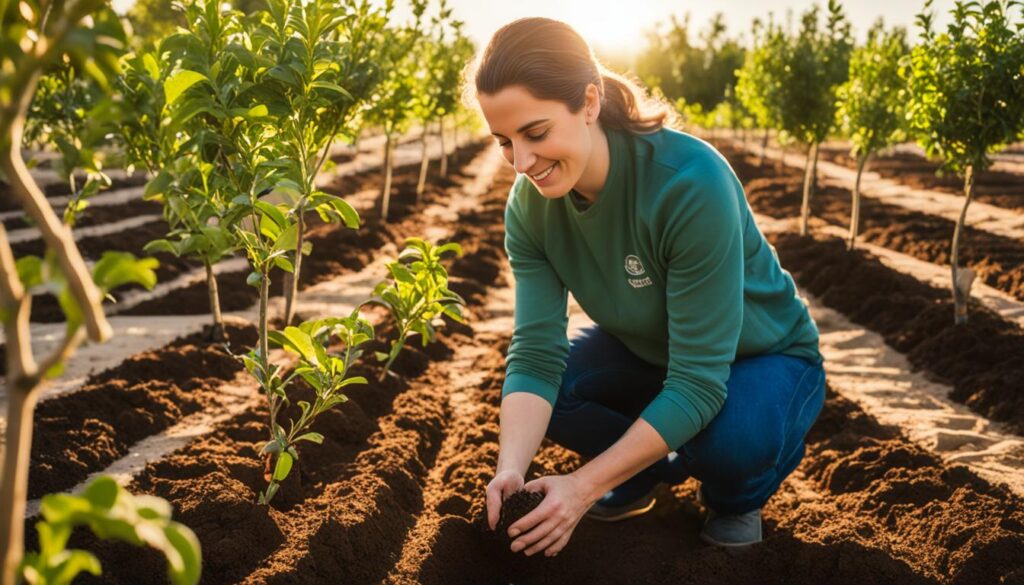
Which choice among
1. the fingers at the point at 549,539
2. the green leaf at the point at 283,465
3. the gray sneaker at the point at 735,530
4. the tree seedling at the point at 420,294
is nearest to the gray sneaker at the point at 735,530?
the gray sneaker at the point at 735,530

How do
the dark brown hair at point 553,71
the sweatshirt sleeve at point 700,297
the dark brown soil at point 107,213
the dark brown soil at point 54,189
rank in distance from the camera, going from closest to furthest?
the dark brown hair at point 553,71 < the sweatshirt sleeve at point 700,297 < the dark brown soil at point 107,213 < the dark brown soil at point 54,189

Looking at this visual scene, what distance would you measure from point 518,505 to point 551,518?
0.41 ft

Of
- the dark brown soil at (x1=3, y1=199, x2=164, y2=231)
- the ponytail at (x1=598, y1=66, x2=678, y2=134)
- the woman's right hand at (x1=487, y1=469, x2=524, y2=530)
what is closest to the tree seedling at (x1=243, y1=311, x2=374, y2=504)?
the woman's right hand at (x1=487, y1=469, x2=524, y2=530)

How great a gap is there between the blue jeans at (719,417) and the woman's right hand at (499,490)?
0.64m

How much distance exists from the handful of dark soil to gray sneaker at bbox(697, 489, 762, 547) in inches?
33.7

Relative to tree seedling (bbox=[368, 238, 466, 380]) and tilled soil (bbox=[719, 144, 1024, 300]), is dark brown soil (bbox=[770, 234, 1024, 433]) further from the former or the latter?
tree seedling (bbox=[368, 238, 466, 380])

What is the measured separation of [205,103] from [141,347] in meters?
3.81

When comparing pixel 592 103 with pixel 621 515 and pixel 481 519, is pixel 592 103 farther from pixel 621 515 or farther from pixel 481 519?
pixel 621 515

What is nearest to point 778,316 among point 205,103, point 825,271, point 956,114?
point 205,103

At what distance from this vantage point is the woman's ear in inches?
103

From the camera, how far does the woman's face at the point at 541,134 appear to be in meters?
2.44

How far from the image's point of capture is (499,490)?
98.9 inches

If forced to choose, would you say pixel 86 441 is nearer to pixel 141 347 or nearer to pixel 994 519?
pixel 141 347

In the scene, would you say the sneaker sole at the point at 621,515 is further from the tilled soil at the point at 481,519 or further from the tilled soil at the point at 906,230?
the tilled soil at the point at 906,230
